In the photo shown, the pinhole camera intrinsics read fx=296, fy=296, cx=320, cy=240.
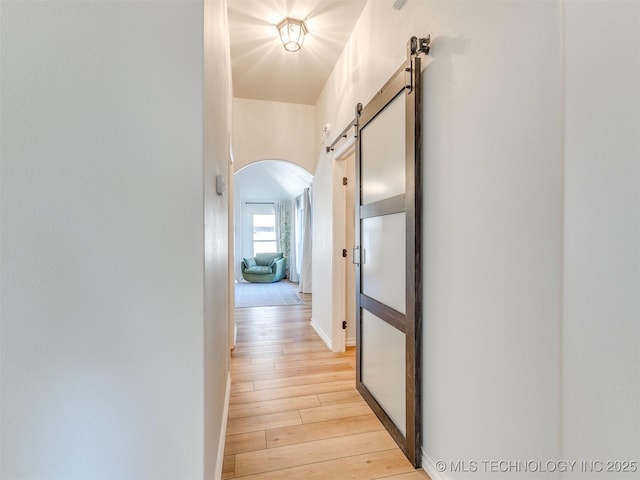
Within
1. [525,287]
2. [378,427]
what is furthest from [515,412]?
[378,427]

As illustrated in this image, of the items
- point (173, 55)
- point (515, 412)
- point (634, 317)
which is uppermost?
point (173, 55)

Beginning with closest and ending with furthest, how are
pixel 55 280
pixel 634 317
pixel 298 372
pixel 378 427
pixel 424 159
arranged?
pixel 634 317, pixel 55 280, pixel 424 159, pixel 378 427, pixel 298 372

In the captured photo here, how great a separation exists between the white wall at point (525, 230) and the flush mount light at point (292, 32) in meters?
1.11

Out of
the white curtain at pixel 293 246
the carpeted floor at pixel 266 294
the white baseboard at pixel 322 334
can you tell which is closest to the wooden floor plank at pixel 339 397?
the white baseboard at pixel 322 334

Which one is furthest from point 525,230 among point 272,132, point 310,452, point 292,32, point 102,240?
point 272,132

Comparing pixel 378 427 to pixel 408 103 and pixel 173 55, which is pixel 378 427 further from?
pixel 173 55

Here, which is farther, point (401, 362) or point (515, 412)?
point (401, 362)

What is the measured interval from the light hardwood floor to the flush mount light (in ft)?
9.17

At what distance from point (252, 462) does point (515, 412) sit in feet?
4.22

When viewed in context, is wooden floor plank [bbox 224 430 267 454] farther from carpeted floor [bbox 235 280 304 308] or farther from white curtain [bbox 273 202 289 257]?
white curtain [bbox 273 202 289 257]

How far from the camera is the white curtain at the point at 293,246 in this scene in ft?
26.9

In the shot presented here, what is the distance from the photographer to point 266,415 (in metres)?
1.96

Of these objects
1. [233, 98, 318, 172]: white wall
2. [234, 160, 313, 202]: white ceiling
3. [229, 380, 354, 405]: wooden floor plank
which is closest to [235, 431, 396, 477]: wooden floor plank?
[229, 380, 354, 405]: wooden floor plank

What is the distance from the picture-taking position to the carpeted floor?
17.7 ft
